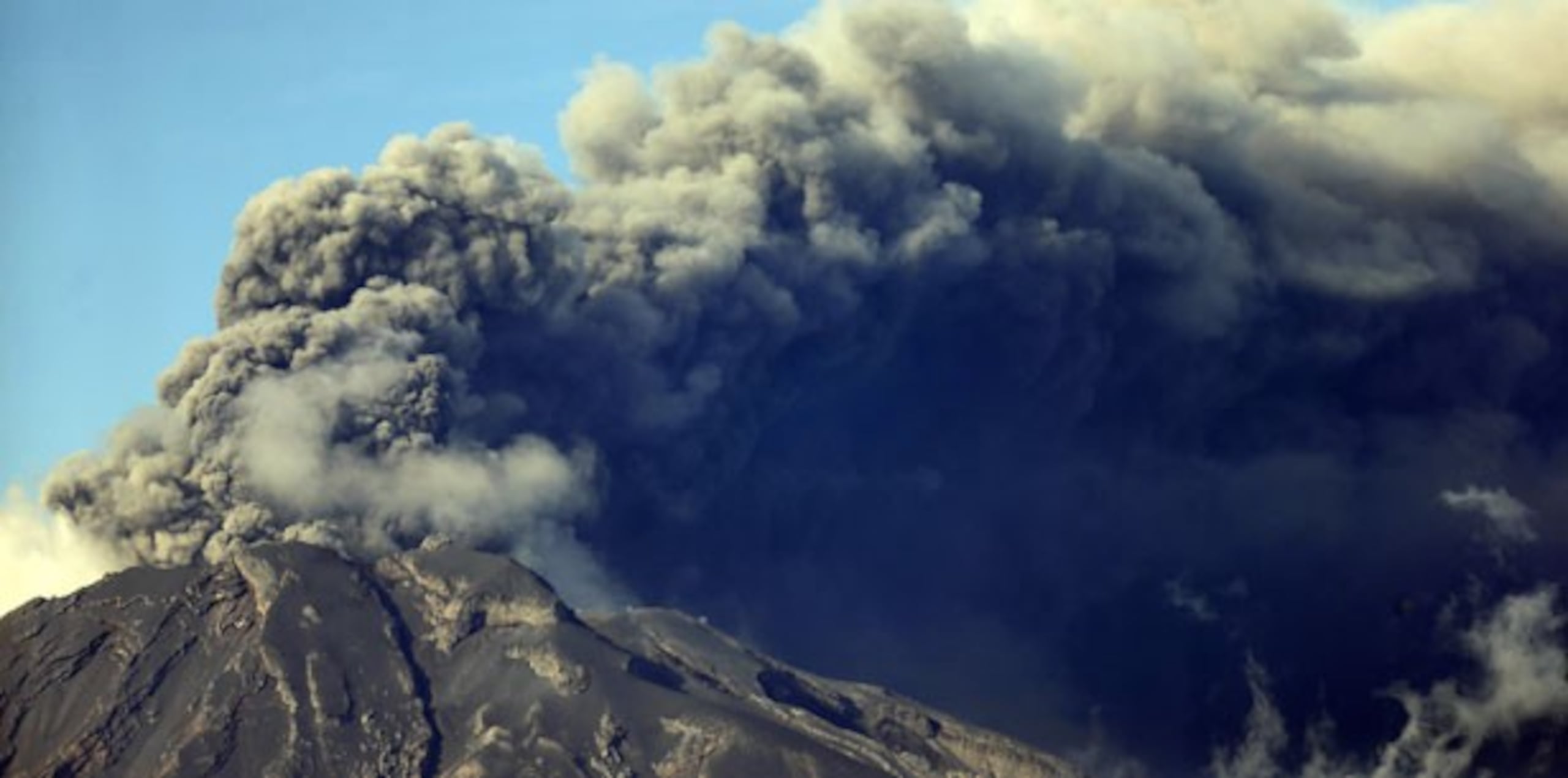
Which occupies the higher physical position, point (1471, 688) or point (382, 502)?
point (1471, 688)

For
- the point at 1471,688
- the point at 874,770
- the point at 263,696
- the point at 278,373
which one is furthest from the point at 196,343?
the point at 1471,688

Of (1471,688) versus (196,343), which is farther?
(1471,688)

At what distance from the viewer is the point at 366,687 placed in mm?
103688

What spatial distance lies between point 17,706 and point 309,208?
57.4ft

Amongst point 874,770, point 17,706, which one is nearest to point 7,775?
point 17,706

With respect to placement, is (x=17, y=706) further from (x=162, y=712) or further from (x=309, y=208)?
(x=309, y=208)

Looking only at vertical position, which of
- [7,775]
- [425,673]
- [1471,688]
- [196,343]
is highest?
[1471,688]

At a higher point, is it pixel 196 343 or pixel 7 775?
pixel 196 343

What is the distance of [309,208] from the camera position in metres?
105

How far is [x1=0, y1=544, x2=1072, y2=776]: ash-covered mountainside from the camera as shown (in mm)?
100812

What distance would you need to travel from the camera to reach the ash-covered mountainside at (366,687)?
331 feet

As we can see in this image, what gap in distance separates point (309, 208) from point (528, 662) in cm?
1540

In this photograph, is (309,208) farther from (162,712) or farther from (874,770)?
(874,770)

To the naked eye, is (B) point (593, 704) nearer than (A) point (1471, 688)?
Yes
